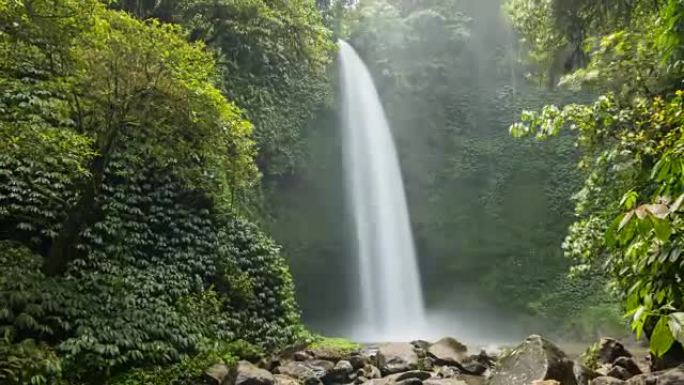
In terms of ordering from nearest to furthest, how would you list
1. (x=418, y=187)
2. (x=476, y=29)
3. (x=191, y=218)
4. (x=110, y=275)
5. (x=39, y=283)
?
(x=39, y=283)
(x=110, y=275)
(x=191, y=218)
(x=418, y=187)
(x=476, y=29)

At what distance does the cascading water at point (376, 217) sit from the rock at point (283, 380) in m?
7.59

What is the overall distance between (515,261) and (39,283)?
13797mm

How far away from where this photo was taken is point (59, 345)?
250 inches

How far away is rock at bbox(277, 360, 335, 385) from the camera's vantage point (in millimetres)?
8023

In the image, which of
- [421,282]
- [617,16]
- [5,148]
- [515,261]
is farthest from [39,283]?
[515,261]

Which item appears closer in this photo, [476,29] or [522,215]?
[522,215]

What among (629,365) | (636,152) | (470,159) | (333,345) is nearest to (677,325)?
(636,152)

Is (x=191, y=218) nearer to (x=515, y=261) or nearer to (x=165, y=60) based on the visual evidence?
(x=165, y=60)

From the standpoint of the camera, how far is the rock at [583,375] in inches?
256

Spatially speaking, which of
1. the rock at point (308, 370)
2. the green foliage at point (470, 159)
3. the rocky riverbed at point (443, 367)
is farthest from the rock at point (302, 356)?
the green foliage at point (470, 159)

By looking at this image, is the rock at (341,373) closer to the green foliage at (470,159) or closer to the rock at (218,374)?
the rock at (218,374)

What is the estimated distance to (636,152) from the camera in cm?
557

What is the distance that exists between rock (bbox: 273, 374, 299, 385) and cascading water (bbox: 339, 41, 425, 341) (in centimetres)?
759

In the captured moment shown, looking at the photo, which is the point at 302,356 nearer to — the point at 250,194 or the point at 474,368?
the point at 474,368
